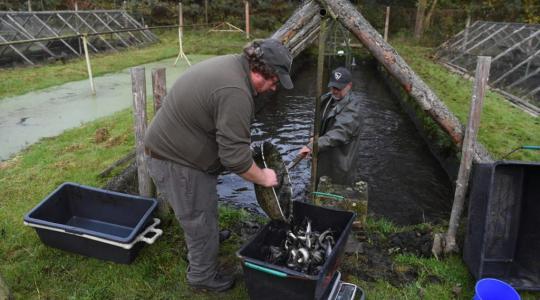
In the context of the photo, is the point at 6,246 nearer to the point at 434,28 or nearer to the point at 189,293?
the point at 189,293

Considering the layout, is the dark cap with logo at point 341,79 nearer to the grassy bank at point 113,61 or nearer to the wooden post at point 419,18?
the grassy bank at point 113,61

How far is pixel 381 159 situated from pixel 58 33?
13815 millimetres

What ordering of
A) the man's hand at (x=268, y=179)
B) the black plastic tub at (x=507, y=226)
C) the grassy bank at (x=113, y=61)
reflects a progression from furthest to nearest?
the grassy bank at (x=113, y=61)
the black plastic tub at (x=507, y=226)
the man's hand at (x=268, y=179)

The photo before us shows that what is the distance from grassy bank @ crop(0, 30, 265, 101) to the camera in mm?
11033

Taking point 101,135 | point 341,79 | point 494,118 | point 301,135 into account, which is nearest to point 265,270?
point 341,79

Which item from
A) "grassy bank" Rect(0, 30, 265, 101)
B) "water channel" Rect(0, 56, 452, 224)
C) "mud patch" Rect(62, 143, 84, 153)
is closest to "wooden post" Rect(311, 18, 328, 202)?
"water channel" Rect(0, 56, 452, 224)

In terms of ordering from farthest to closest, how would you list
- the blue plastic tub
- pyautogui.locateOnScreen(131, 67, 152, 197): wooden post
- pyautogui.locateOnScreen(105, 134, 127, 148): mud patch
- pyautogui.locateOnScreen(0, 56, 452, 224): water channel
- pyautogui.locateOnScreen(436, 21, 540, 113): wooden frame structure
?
pyautogui.locateOnScreen(436, 21, 540, 113): wooden frame structure
pyautogui.locateOnScreen(0, 56, 452, 224): water channel
pyautogui.locateOnScreen(105, 134, 127, 148): mud patch
pyautogui.locateOnScreen(131, 67, 152, 197): wooden post
the blue plastic tub

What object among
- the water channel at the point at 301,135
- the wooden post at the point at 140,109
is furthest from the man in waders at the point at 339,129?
the wooden post at the point at 140,109

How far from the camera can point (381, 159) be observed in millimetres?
8484

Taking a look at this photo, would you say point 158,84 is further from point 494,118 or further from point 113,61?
point 113,61

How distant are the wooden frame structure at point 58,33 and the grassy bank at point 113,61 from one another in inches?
20.1

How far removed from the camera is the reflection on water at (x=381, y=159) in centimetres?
666

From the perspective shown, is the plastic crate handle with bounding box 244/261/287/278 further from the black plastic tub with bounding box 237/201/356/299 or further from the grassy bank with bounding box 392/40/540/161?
the grassy bank with bounding box 392/40/540/161

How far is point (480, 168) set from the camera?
139 inches
